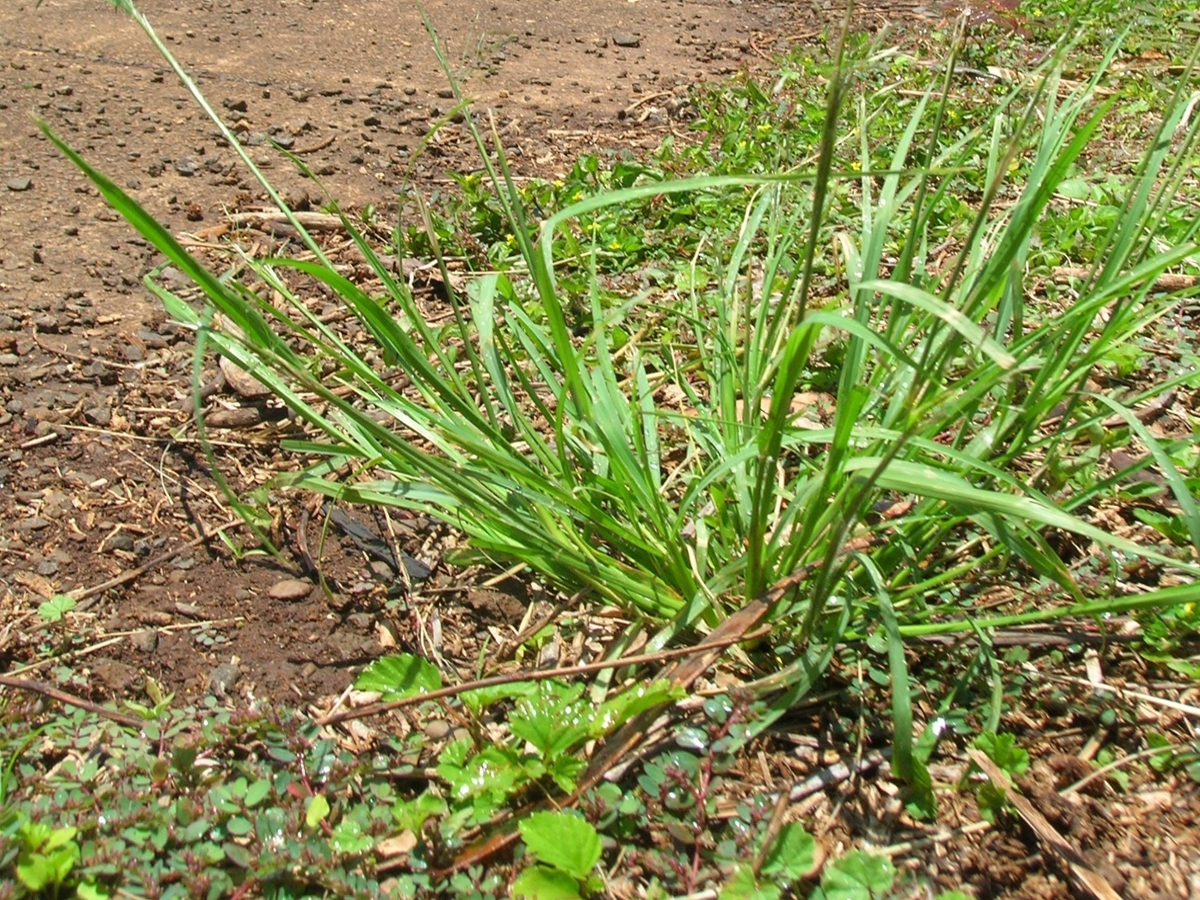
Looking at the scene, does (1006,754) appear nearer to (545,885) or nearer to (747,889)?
(747,889)

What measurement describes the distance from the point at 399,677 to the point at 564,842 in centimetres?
38

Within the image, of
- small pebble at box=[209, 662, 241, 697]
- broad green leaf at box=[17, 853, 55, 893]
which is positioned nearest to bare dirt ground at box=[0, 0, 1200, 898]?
small pebble at box=[209, 662, 241, 697]

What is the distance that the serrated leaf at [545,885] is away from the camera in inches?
51.4

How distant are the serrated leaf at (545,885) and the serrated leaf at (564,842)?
1 cm

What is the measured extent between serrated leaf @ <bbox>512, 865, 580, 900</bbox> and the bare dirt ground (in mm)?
341

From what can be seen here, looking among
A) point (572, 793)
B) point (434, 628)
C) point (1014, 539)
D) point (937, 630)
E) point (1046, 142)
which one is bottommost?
point (434, 628)

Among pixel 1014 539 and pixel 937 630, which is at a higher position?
pixel 1014 539

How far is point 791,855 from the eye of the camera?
1354 millimetres

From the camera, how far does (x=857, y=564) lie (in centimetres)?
166

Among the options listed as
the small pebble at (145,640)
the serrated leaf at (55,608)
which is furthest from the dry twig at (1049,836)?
the serrated leaf at (55,608)

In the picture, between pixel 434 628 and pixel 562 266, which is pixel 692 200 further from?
pixel 434 628

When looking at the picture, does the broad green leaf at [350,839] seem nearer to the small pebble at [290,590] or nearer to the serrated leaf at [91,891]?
the serrated leaf at [91,891]

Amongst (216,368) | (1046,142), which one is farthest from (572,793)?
(216,368)

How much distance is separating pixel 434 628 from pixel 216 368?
95cm
